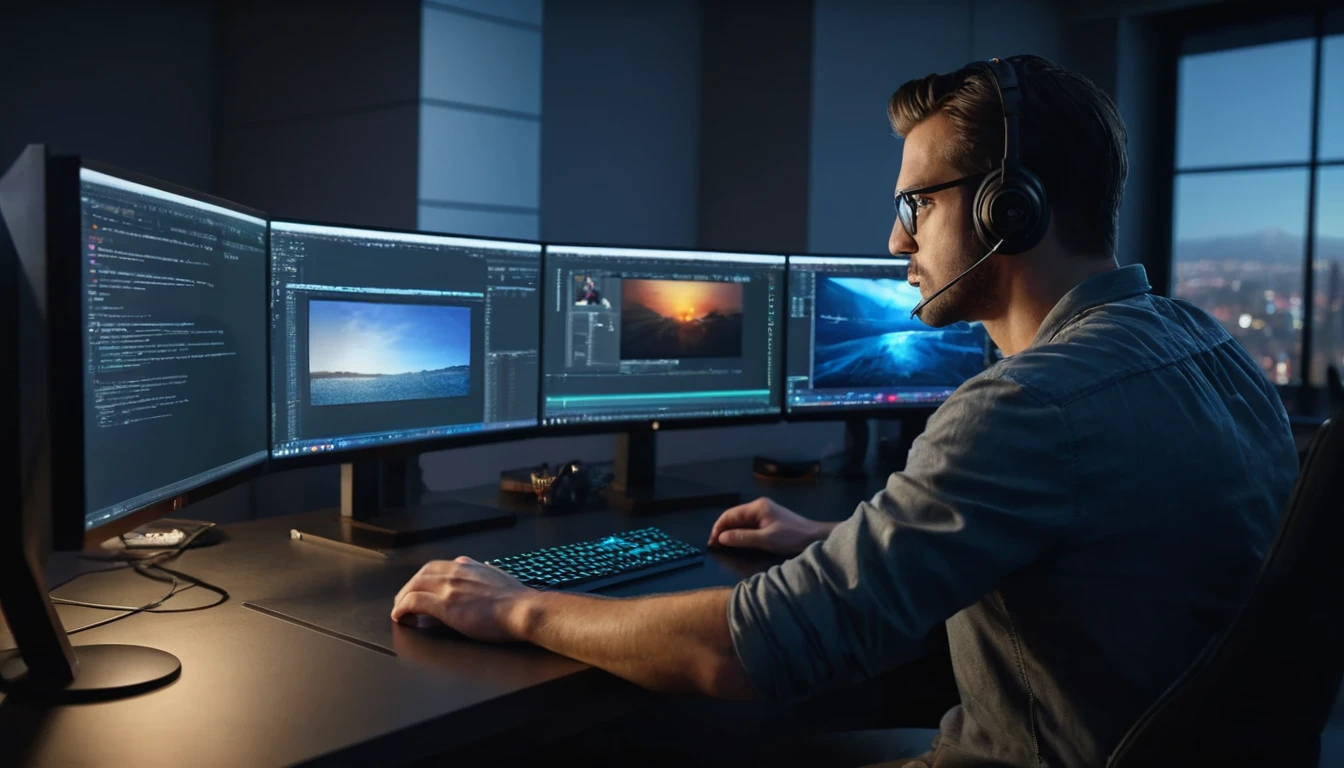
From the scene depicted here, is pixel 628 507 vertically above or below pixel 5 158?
below

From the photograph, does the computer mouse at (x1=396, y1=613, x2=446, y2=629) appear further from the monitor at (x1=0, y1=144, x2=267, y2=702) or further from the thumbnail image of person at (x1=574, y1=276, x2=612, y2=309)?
the thumbnail image of person at (x1=574, y1=276, x2=612, y2=309)

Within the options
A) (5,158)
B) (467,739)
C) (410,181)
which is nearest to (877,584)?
(467,739)

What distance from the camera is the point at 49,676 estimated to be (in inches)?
38.0

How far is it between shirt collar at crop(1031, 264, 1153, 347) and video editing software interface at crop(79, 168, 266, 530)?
939 millimetres

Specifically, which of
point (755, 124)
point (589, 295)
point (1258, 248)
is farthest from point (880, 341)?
point (1258, 248)

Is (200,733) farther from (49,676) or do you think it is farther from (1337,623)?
(1337,623)

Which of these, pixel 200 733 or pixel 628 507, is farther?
pixel 628 507

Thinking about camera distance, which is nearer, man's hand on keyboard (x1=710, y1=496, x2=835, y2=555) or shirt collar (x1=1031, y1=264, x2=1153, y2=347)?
shirt collar (x1=1031, y1=264, x2=1153, y2=347)

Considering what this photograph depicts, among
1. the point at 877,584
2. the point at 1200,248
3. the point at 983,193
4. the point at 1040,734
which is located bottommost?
the point at 1040,734

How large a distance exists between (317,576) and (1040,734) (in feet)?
2.98

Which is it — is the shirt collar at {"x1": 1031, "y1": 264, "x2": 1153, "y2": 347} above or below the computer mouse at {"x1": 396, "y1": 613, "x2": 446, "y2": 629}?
above

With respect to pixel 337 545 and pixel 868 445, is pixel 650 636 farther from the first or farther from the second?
pixel 868 445

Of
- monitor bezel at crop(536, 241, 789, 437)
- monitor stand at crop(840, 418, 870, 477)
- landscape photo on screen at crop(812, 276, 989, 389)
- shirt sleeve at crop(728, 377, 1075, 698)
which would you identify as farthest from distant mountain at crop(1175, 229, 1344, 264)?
shirt sleeve at crop(728, 377, 1075, 698)

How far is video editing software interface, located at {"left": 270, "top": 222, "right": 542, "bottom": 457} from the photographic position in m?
1.47
